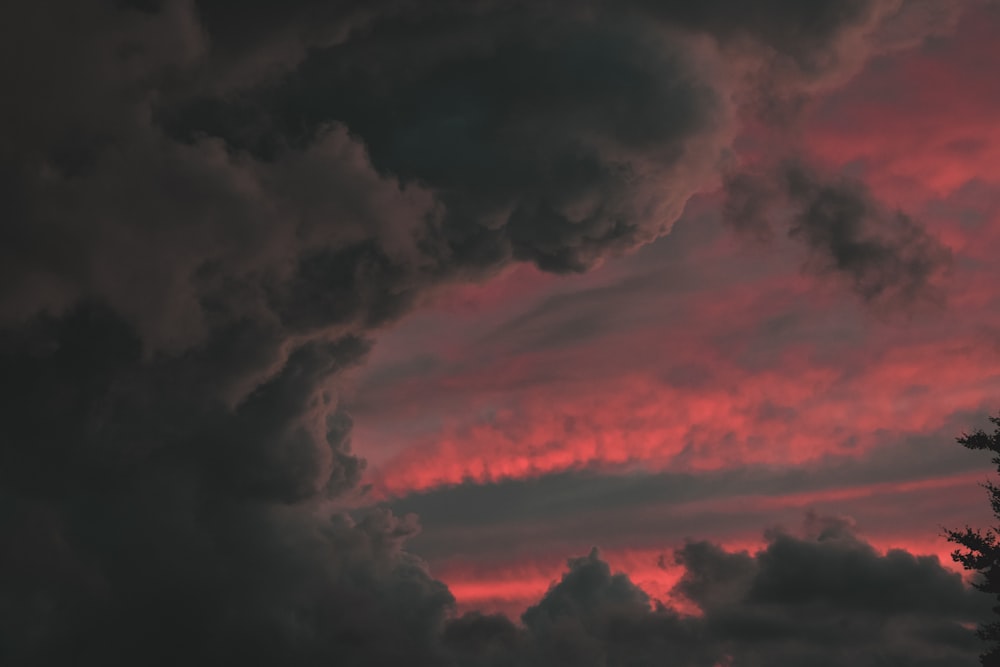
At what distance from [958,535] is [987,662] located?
968cm

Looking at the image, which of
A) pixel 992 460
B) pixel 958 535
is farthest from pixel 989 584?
pixel 992 460

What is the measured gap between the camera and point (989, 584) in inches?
3396

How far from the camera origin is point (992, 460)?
89.8 meters

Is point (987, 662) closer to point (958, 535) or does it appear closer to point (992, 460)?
point (958, 535)

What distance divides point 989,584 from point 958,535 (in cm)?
434

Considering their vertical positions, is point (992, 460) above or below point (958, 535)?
above

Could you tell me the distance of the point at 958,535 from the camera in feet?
291

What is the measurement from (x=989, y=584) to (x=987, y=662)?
5760mm

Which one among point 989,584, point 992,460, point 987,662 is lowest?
point 987,662

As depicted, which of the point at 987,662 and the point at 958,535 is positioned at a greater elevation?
the point at 958,535

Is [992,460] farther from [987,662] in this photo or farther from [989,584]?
[987,662]

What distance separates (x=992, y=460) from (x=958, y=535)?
21.7 ft

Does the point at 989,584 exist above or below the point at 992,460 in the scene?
below

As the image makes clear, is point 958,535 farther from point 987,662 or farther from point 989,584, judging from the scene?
point 987,662
